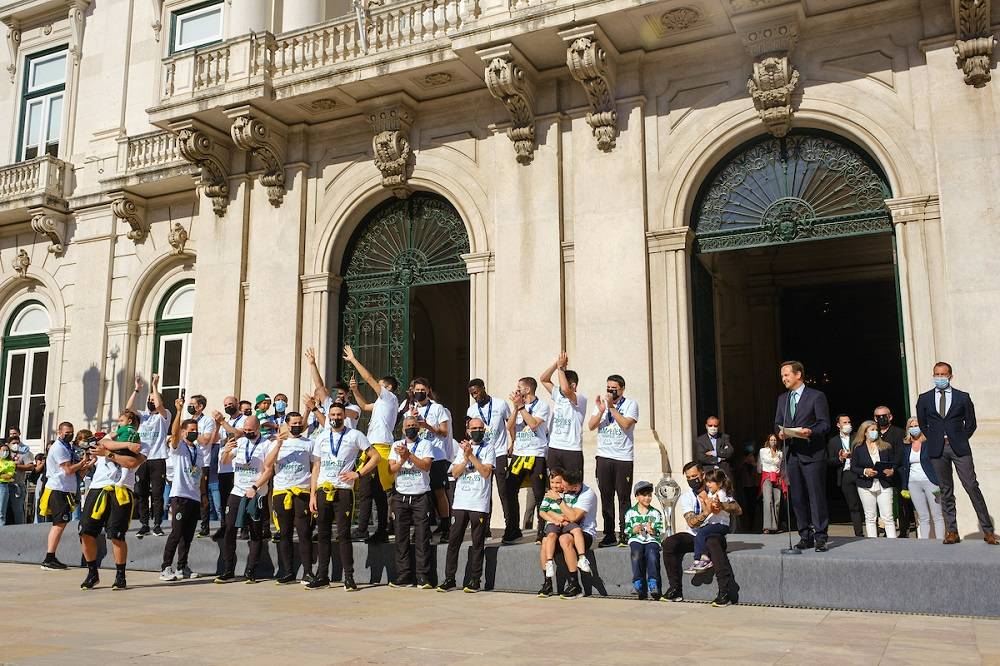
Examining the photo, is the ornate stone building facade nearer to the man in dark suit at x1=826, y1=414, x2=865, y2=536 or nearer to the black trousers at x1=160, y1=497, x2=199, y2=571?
the man in dark suit at x1=826, y1=414, x2=865, y2=536

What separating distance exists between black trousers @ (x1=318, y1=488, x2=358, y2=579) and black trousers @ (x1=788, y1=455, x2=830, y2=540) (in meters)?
4.61

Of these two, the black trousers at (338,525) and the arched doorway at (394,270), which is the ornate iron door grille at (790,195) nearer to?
the arched doorway at (394,270)

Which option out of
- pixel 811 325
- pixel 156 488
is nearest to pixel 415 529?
pixel 156 488

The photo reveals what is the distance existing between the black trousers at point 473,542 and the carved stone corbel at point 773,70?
7238 mm

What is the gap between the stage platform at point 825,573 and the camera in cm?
770

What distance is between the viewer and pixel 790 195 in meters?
13.1

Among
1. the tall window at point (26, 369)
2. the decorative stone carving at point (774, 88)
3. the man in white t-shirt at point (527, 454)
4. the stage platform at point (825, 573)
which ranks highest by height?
the decorative stone carving at point (774, 88)

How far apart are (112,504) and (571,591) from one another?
201 inches

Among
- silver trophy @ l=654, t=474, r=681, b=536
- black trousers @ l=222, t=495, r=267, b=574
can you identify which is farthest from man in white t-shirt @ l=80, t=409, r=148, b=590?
silver trophy @ l=654, t=474, r=681, b=536

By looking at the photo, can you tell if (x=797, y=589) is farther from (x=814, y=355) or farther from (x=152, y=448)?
(x=814, y=355)

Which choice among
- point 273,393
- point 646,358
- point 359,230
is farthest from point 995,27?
point 273,393

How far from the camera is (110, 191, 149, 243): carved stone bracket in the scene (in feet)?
62.5

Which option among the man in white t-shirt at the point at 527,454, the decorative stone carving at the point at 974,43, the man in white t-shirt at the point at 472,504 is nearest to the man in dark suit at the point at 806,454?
the man in white t-shirt at the point at 527,454

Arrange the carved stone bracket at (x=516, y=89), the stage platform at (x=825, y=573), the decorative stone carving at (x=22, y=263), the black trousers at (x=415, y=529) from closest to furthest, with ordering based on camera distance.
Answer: the stage platform at (x=825, y=573)
the black trousers at (x=415, y=529)
the carved stone bracket at (x=516, y=89)
the decorative stone carving at (x=22, y=263)
